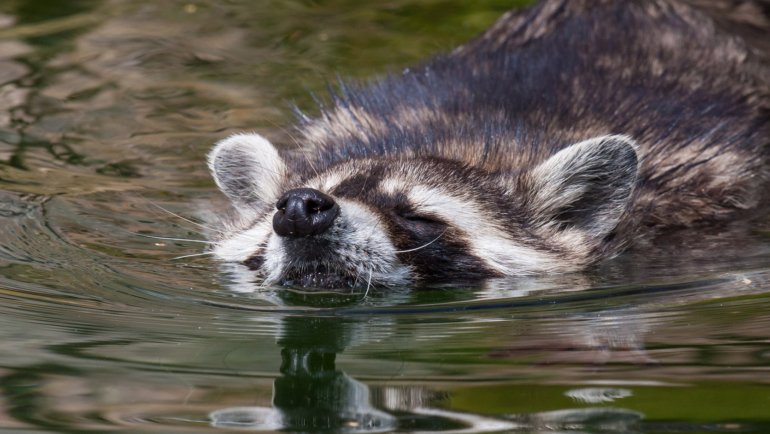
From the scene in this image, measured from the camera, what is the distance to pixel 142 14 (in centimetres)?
1449

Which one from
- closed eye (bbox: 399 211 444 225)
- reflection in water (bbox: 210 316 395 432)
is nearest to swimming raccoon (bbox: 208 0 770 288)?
closed eye (bbox: 399 211 444 225)

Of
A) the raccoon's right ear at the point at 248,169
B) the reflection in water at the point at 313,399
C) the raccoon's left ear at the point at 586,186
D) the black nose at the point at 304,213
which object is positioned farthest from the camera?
the raccoon's right ear at the point at 248,169

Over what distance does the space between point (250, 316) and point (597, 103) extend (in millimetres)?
3522

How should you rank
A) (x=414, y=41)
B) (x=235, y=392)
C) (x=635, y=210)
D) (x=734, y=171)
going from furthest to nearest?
(x=414, y=41) → (x=734, y=171) → (x=635, y=210) → (x=235, y=392)

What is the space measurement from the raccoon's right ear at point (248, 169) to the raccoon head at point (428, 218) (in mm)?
13

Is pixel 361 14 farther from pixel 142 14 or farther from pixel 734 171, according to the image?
pixel 734 171

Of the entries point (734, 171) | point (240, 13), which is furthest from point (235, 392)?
point (240, 13)

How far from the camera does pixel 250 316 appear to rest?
23.5 ft

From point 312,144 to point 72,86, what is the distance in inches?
141

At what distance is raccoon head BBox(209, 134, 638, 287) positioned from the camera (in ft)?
25.1

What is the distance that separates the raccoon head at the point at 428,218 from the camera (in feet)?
25.1

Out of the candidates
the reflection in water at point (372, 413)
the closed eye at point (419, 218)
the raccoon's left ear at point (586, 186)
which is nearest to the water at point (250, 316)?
the reflection in water at point (372, 413)

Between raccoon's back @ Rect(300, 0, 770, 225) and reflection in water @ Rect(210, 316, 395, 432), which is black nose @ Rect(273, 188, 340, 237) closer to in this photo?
reflection in water @ Rect(210, 316, 395, 432)

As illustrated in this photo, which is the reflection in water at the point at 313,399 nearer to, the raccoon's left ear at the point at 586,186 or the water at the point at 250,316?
the water at the point at 250,316
